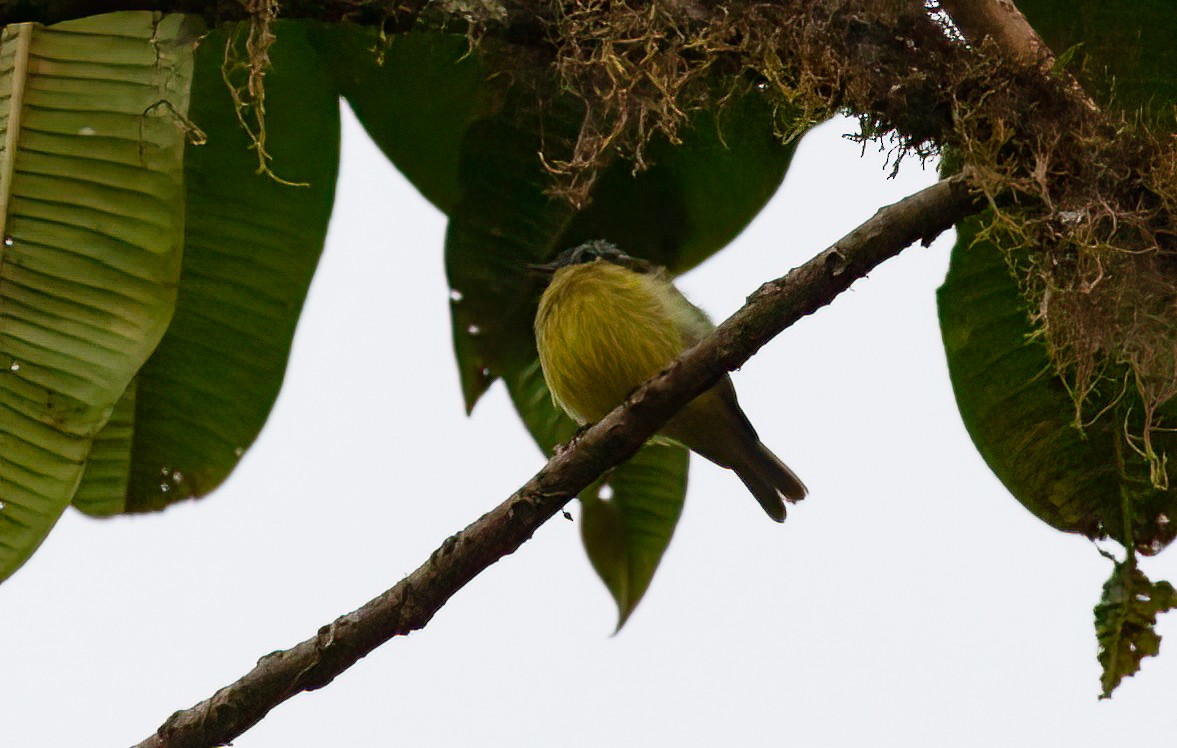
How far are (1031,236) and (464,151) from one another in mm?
1523

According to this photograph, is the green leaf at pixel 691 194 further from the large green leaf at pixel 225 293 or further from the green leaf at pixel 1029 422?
the large green leaf at pixel 225 293

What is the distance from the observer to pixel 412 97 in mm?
3395

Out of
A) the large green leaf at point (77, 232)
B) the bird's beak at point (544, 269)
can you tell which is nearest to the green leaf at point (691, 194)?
the bird's beak at point (544, 269)

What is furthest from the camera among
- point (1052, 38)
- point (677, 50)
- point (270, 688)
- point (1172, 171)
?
point (1052, 38)

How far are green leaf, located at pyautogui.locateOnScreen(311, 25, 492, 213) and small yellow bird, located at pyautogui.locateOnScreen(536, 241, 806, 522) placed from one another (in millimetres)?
406

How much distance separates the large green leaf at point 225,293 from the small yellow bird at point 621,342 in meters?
0.65

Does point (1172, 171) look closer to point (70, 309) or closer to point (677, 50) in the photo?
point (677, 50)

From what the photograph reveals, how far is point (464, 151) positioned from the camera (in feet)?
10.7

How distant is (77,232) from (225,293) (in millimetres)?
652

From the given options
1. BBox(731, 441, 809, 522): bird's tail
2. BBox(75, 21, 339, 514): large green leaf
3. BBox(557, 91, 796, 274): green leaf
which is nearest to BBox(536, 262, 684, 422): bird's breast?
BBox(557, 91, 796, 274): green leaf

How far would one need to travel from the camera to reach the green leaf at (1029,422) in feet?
8.99

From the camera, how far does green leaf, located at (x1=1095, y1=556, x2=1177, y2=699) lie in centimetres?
247

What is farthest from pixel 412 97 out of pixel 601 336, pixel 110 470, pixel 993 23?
pixel 993 23

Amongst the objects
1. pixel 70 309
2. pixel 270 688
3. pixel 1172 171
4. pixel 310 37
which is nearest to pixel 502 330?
pixel 310 37
